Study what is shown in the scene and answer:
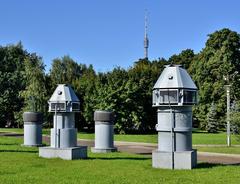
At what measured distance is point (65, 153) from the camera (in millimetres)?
16344

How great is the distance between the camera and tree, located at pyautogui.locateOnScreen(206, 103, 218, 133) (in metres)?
53.3

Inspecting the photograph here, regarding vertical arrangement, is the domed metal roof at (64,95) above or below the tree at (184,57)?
below

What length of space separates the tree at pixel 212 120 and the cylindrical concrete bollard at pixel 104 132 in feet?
109

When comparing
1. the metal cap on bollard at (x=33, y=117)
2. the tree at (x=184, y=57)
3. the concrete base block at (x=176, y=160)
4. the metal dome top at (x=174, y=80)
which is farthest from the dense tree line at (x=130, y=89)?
the concrete base block at (x=176, y=160)

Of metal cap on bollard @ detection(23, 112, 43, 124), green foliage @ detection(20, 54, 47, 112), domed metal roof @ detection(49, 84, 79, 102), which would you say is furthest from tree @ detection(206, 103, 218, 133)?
domed metal roof @ detection(49, 84, 79, 102)

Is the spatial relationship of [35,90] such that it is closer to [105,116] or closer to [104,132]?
[104,132]

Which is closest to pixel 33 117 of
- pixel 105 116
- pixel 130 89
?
pixel 105 116

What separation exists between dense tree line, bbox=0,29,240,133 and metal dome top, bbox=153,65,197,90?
3197 centimetres

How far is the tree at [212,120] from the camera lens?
5328 centimetres

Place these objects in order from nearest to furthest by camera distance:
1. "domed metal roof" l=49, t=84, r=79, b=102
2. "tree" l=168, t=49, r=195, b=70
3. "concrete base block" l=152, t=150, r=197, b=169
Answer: "concrete base block" l=152, t=150, r=197, b=169
"domed metal roof" l=49, t=84, r=79, b=102
"tree" l=168, t=49, r=195, b=70

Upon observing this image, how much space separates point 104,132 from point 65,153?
19.0 feet

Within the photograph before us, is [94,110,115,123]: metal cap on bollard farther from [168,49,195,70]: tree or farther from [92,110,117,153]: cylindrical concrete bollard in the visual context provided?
[168,49,195,70]: tree

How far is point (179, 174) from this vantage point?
11969 millimetres

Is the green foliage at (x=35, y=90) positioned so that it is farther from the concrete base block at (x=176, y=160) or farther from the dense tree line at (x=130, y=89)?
the concrete base block at (x=176, y=160)
